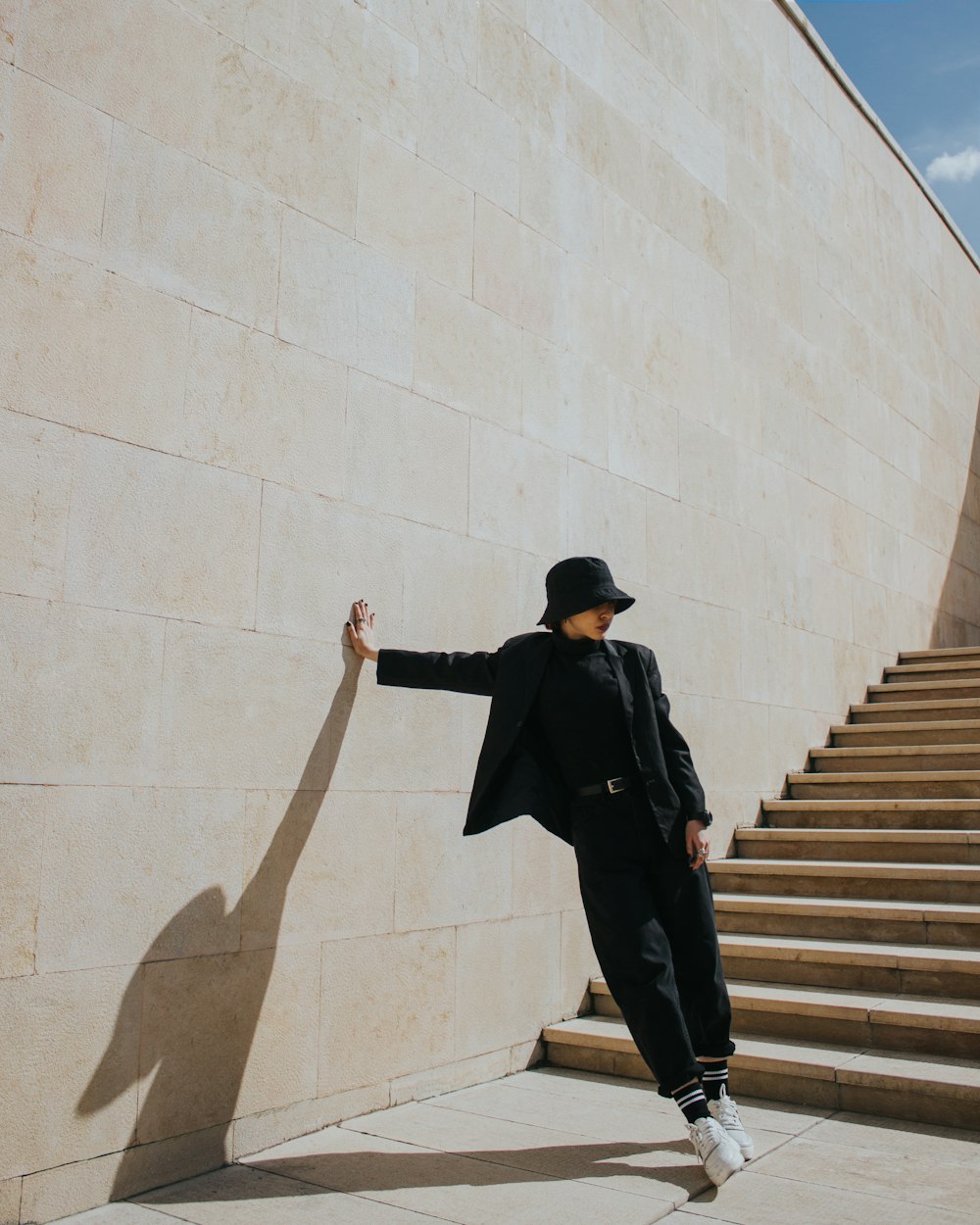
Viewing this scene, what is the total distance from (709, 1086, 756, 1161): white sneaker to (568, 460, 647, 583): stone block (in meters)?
2.86

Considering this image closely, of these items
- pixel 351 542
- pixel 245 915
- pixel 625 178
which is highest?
pixel 625 178

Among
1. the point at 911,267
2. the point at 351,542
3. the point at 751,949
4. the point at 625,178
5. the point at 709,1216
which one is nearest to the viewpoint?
the point at 709,1216

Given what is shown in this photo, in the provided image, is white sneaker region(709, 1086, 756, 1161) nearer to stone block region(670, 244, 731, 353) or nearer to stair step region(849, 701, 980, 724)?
stone block region(670, 244, 731, 353)

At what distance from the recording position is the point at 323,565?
4473mm

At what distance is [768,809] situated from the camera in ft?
24.5

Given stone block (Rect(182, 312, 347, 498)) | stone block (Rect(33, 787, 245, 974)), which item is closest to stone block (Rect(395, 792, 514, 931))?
stone block (Rect(33, 787, 245, 974))

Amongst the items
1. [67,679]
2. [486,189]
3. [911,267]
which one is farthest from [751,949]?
[911,267]

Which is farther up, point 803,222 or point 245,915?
point 803,222

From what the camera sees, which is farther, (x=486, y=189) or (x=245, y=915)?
(x=486, y=189)

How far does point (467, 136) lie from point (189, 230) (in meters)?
1.97

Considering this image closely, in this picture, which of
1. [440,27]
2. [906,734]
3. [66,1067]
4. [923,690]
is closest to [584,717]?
[66,1067]

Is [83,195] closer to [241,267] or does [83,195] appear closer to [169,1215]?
[241,267]

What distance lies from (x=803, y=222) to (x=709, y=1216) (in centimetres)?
777

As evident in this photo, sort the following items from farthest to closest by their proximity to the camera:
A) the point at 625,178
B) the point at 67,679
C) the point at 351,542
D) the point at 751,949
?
1. the point at 625,178
2. the point at 751,949
3. the point at 351,542
4. the point at 67,679
